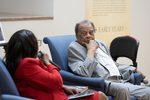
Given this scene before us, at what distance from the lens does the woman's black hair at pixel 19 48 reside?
1.92 metres

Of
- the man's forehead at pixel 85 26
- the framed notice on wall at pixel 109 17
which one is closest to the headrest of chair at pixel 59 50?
the man's forehead at pixel 85 26

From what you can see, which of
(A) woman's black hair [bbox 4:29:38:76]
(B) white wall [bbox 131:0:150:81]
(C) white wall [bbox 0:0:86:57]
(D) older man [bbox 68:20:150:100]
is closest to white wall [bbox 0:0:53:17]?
(C) white wall [bbox 0:0:86:57]

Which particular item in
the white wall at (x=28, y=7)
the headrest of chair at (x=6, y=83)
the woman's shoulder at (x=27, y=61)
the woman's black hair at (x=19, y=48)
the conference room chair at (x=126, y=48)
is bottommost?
the conference room chair at (x=126, y=48)

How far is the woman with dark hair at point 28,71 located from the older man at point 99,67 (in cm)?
80

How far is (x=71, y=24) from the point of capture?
4152 mm

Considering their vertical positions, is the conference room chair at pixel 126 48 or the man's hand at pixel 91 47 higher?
the man's hand at pixel 91 47

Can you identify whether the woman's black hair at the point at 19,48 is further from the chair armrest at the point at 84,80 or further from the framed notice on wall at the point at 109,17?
the framed notice on wall at the point at 109,17

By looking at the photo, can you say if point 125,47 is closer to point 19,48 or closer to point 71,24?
point 71,24

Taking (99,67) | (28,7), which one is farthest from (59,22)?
(99,67)

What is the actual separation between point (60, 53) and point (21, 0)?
192cm

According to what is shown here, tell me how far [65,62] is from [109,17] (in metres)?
1.95

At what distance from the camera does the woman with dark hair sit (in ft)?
6.15

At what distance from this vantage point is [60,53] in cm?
298

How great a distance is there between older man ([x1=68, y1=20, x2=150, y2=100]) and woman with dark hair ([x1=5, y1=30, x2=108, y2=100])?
0.80m
